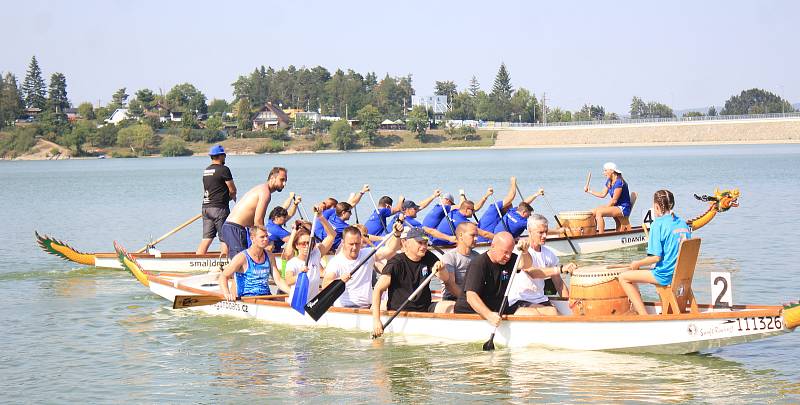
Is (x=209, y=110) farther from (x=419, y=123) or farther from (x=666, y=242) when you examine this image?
(x=666, y=242)

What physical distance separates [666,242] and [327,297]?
4.15 metres

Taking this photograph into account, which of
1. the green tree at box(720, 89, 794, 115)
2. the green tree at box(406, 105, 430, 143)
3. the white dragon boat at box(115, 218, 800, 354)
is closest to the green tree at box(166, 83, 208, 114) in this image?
the green tree at box(406, 105, 430, 143)

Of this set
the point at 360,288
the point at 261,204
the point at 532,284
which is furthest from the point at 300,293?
the point at 532,284

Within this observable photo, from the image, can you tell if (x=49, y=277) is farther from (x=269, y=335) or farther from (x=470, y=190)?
(x=470, y=190)

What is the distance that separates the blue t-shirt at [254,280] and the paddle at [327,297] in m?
1.38

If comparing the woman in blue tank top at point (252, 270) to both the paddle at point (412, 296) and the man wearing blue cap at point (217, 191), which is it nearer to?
the paddle at point (412, 296)

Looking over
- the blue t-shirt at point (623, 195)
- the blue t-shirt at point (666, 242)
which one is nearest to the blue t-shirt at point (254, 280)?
the blue t-shirt at point (666, 242)

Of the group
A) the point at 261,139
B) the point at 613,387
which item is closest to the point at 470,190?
the point at 613,387

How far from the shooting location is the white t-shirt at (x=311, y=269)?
41.8 feet

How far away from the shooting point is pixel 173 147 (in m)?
142

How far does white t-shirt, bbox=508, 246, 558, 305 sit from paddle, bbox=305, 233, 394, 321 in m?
1.85

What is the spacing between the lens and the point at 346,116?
7279 inches

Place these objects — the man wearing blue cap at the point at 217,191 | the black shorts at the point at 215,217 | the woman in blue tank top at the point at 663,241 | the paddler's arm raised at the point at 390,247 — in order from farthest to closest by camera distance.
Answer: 1. the black shorts at the point at 215,217
2. the man wearing blue cap at the point at 217,191
3. the paddler's arm raised at the point at 390,247
4. the woman in blue tank top at the point at 663,241

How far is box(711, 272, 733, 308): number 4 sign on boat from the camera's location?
34.8 ft
